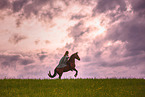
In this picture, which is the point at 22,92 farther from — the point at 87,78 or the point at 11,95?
the point at 87,78

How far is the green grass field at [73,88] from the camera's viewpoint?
10782 mm

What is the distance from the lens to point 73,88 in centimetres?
1233

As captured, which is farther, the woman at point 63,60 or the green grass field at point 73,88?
the woman at point 63,60

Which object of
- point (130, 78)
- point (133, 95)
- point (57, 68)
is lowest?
point (133, 95)

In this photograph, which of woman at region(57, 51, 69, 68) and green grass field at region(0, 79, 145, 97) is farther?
woman at region(57, 51, 69, 68)

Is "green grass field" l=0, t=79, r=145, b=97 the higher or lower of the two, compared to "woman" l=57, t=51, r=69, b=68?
lower

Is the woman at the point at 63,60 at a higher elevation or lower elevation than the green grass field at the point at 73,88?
higher

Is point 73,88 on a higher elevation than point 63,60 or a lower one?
lower

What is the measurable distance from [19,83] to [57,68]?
4508 mm

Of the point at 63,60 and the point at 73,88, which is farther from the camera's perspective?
the point at 63,60

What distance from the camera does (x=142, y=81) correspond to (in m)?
16.0

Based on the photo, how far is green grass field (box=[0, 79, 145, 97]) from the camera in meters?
10.8

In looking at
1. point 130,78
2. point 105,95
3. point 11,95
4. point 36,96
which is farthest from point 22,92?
point 130,78

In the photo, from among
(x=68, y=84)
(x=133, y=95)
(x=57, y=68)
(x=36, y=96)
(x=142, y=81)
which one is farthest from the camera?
(x=57, y=68)
